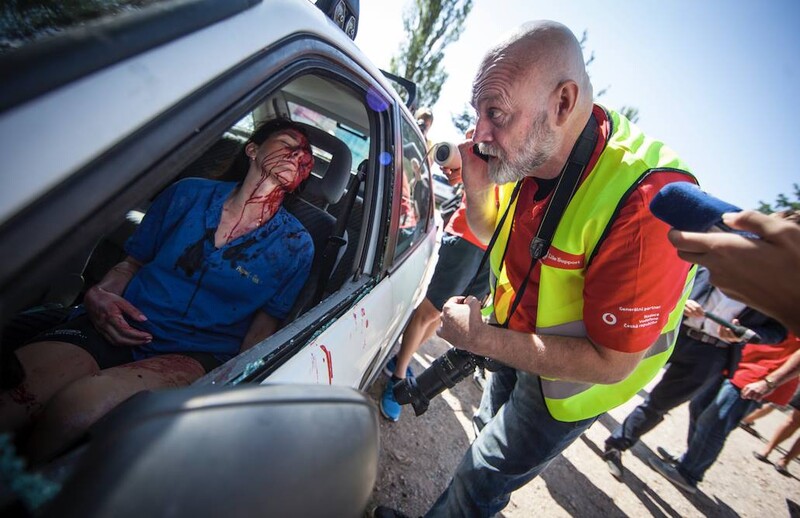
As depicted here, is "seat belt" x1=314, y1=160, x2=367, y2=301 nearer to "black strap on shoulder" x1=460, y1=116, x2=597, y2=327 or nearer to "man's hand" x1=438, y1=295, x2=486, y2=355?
"man's hand" x1=438, y1=295, x2=486, y2=355

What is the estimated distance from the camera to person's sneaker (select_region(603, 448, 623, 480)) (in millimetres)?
2967

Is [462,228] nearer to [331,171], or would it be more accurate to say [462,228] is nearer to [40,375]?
[331,171]

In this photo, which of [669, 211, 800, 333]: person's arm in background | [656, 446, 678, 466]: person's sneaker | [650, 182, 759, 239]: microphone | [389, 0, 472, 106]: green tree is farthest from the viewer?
[389, 0, 472, 106]: green tree

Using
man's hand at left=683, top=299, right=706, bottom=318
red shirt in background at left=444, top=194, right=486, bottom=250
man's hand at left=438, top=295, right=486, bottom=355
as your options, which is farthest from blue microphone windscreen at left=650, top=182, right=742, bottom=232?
man's hand at left=683, top=299, right=706, bottom=318

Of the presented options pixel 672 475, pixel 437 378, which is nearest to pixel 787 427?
pixel 672 475

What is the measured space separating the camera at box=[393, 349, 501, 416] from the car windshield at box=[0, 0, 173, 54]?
4.94ft

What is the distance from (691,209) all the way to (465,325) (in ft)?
2.58

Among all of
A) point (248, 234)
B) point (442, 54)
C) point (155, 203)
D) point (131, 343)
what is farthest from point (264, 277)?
point (442, 54)

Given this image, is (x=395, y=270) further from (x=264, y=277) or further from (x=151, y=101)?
(x=151, y=101)

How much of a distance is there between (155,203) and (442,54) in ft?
49.6

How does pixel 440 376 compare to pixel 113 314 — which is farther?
pixel 440 376

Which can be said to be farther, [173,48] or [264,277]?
[264,277]

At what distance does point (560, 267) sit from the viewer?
4.15 feet

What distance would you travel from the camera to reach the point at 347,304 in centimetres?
129
